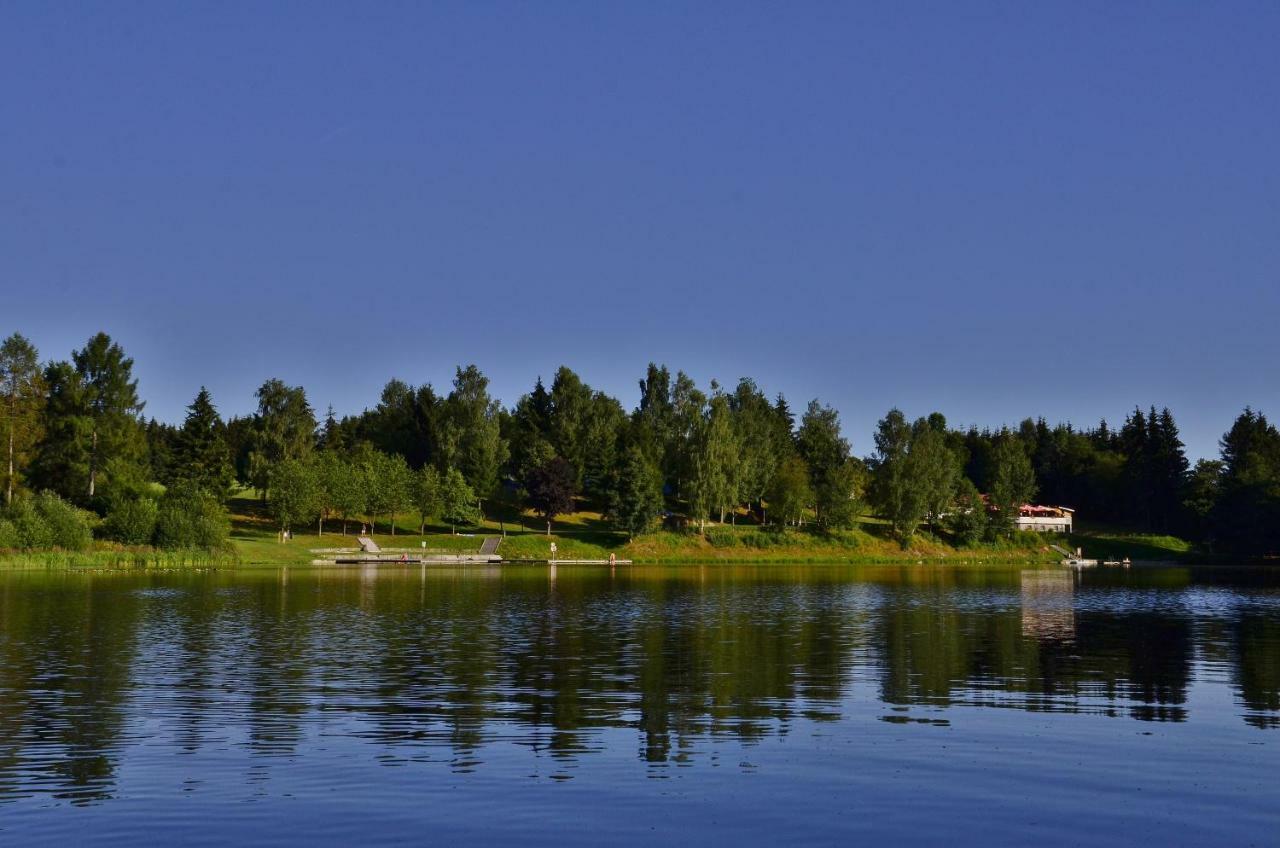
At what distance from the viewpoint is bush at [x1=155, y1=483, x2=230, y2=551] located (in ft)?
353

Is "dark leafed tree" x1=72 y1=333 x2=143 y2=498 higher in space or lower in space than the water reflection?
higher

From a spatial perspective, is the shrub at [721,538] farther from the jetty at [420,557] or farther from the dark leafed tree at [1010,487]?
the dark leafed tree at [1010,487]

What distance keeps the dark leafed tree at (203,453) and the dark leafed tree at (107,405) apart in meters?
5.76

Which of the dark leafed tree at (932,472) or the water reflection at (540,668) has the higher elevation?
the dark leafed tree at (932,472)

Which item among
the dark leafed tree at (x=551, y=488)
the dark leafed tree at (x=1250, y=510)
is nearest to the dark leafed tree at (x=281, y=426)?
the dark leafed tree at (x=551, y=488)

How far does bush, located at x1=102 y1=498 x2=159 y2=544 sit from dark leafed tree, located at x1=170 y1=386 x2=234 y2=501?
33.1 metres

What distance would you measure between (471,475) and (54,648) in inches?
4894

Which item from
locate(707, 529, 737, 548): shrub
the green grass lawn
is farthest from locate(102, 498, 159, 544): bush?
locate(707, 529, 737, 548): shrub

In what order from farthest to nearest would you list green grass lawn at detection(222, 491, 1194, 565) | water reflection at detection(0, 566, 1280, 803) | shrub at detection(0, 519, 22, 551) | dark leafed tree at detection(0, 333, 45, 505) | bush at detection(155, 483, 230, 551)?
green grass lawn at detection(222, 491, 1194, 565) < dark leafed tree at detection(0, 333, 45, 505) < bush at detection(155, 483, 230, 551) < shrub at detection(0, 519, 22, 551) < water reflection at detection(0, 566, 1280, 803)

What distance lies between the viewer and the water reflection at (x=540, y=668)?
85.2 ft

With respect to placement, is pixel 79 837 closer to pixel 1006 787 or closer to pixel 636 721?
pixel 636 721

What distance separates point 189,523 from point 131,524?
4.76 metres

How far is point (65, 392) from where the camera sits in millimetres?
132375

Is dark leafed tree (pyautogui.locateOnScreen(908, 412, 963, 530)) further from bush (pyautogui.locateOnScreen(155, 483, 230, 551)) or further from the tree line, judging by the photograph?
bush (pyautogui.locateOnScreen(155, 483, 230, 551))
